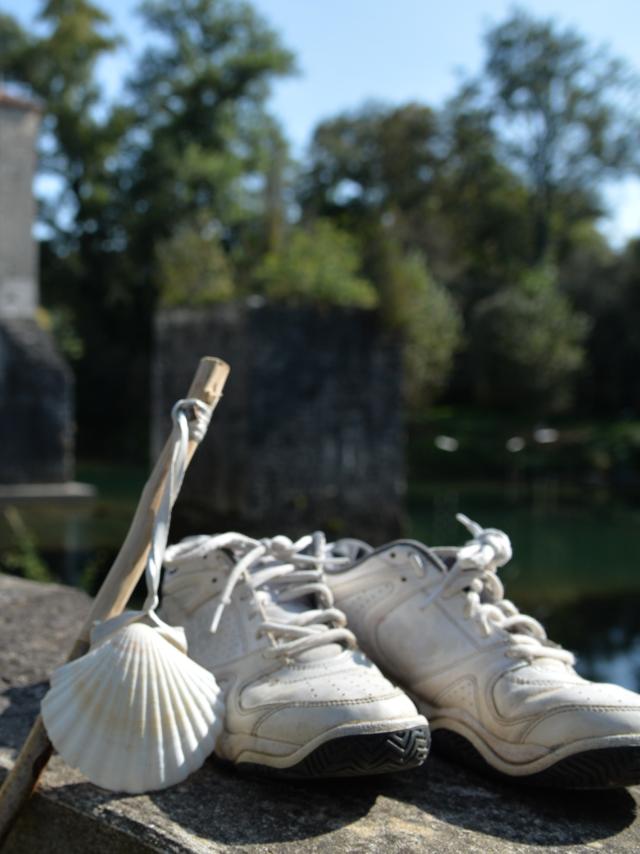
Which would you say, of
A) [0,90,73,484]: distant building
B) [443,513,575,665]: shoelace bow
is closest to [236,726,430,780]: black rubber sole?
[443,513,575,665]: shoelace bow

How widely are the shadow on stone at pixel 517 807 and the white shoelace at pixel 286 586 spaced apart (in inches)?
9.7

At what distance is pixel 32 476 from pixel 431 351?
13116 millimetres

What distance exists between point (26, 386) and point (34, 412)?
41 cm

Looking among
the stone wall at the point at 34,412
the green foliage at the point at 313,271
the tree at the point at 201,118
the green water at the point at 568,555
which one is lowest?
the green water at the point at 568,555

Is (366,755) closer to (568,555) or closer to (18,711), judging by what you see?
(18,711)

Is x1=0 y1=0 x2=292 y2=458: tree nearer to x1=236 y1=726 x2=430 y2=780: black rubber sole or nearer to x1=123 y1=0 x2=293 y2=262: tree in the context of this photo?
x1=123 y1=0 x2=293 y2=262: tree

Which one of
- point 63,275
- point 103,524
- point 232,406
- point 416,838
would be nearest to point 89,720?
point 416,838

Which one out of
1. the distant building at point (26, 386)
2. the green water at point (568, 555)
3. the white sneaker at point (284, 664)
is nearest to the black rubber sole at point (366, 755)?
the white sneaker at point (284, 664)

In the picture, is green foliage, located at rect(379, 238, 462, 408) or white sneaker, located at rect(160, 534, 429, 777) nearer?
white sneaker, located at rect(160, 534, 429, 777)

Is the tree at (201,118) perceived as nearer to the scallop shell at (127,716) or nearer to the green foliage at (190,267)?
the green foliage at (190,267)

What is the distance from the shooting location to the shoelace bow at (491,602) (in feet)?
5.29

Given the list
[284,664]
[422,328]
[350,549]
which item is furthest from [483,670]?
[422,328]

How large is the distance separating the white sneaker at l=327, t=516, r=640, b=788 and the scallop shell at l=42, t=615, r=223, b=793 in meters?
0.40

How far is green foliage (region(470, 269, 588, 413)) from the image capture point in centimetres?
2745
